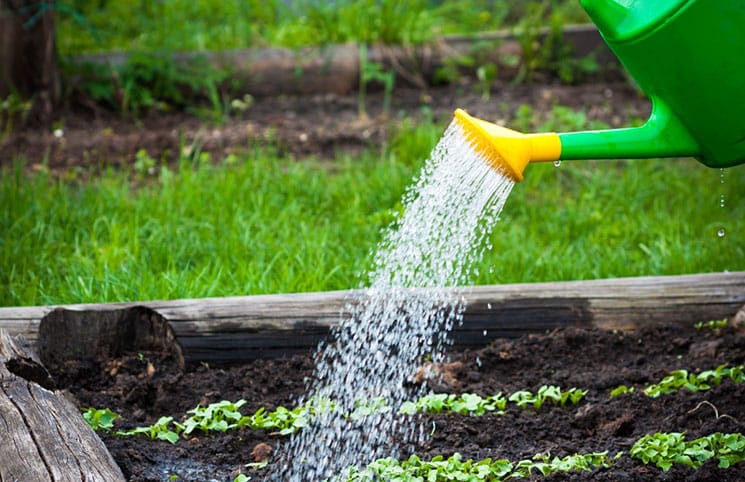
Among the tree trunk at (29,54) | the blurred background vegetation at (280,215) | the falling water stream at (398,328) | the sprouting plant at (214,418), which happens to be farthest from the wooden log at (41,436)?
the tree trunk at (29,54)

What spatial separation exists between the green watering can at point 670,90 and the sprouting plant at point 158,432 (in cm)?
112

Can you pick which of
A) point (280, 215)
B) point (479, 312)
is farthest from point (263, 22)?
point (479, 312)

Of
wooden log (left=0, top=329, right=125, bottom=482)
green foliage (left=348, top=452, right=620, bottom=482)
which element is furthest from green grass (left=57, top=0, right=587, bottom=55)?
green foliage (left=348, top=452, right=620, bottom=482)

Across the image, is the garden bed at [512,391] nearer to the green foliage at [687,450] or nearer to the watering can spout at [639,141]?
the green foliage at [687,450]

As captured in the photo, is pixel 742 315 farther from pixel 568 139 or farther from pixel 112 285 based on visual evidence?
pixel 112 285

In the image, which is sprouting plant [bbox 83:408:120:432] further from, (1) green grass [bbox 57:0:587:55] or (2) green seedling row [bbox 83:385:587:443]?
(1) green grass [bbox 57:0:587:55]

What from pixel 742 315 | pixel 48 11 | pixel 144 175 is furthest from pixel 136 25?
pixel 742 315

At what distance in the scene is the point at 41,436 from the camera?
87.9 inches

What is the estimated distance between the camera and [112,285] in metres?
3.63

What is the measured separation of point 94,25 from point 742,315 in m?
4.93

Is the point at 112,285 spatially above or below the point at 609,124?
above

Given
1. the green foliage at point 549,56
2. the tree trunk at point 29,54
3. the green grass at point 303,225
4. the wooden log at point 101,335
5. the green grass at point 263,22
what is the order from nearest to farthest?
the wooden log at point 101,335 < the green grass at point 303,225 < the tree trunk at point 29,54 < the green grass at point 263,22 < the green foliage at point 549,56

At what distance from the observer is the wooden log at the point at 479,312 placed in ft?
10.6

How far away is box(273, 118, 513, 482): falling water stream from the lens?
2.58 m
